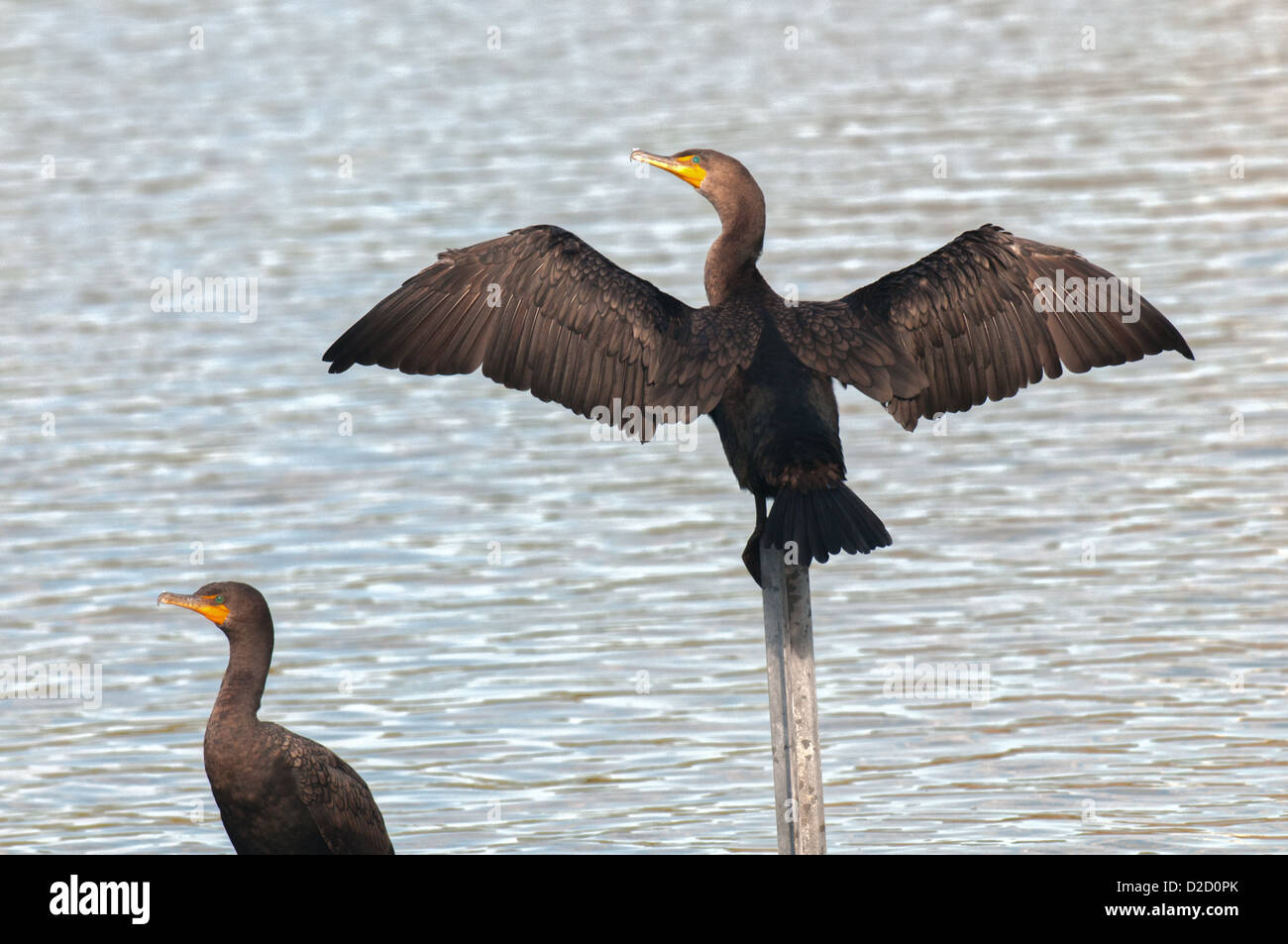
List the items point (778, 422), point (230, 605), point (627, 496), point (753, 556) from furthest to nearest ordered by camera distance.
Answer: point (627, 496)
point (230, 605)
point (753, 556)
point (778, 422)

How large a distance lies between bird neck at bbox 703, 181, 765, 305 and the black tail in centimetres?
89

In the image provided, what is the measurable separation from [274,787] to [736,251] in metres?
2.35

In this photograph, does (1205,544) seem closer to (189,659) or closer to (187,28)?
(189,659)

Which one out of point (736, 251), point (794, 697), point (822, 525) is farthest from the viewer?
point (736, 251)

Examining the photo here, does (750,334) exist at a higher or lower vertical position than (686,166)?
lower

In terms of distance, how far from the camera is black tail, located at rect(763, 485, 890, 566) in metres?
5.93

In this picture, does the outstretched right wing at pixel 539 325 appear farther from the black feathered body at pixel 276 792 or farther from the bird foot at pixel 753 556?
the black feathered body at pixel 276 792

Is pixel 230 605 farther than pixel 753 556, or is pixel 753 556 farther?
pixel 230 605

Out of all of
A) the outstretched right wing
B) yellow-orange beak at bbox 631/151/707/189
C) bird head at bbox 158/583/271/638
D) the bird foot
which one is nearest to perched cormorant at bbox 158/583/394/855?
bird head at bbox 158/583/271/638

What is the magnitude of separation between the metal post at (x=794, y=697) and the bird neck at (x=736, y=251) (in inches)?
37.5

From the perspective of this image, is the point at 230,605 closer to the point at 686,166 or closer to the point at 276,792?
the point at 276,792

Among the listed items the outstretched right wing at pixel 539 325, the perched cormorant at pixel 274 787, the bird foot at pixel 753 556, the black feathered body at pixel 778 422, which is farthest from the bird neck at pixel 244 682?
the black feathered body at pixel 778 422

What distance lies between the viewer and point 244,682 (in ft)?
24.8

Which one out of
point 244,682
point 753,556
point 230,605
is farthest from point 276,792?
point 753,556
